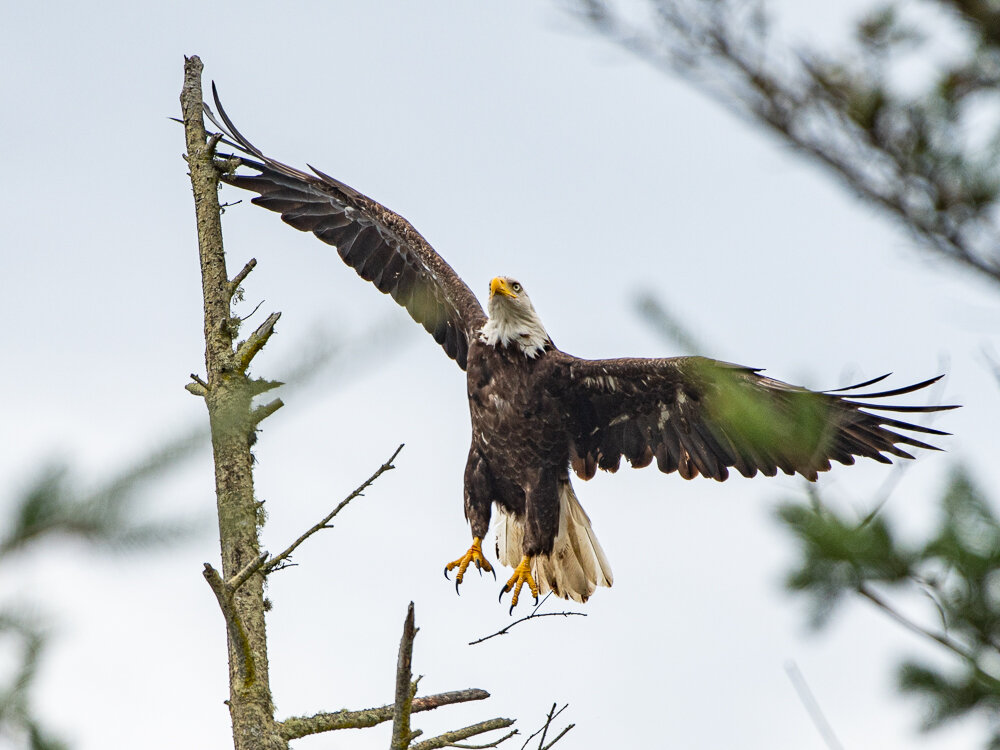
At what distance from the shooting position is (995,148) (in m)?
1.60

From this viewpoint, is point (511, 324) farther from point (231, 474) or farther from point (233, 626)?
point (233, 626)

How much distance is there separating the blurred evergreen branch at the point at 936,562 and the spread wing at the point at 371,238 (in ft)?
17.6

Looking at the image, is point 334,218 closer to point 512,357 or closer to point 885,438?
point 512,357

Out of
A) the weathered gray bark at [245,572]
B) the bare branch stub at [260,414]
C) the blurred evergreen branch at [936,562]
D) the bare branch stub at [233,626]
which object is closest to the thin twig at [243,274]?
the weathered gray bark at [245,572]

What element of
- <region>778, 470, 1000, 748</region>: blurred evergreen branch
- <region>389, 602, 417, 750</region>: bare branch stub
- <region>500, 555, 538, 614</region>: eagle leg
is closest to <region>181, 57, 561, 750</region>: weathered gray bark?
<region>389, 602, 417, 750</region>: bare branch stub

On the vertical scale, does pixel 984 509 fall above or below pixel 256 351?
below

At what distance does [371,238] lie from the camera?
7160 mm

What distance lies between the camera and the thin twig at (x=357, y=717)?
3727 mm

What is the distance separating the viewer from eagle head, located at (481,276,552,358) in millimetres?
6250

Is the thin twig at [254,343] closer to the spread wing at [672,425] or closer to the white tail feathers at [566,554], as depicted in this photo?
the spread wing at [672,425]

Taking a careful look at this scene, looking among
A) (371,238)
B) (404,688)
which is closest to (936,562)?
(404,688)

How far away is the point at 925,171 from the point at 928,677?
0.73 m

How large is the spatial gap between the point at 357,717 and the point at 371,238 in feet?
12.5

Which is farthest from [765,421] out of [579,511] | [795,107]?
[579,511]
